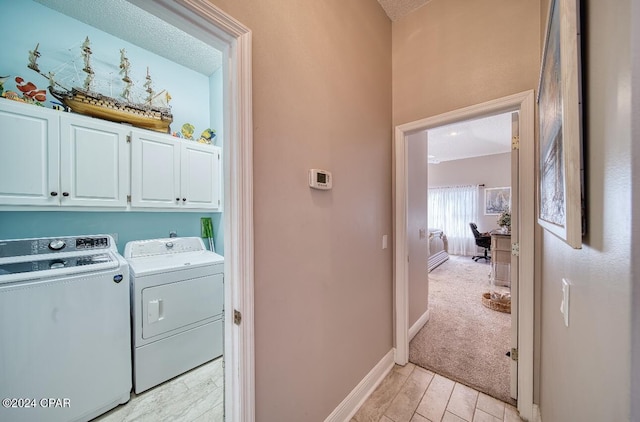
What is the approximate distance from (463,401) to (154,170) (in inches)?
129

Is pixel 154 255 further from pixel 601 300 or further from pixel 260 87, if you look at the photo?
pixel 601 300

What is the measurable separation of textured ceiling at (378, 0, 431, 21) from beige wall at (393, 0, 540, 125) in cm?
4

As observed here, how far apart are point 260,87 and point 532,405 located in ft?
8.26

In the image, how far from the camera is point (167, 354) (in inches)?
73.1

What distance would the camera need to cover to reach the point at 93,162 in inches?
72.2

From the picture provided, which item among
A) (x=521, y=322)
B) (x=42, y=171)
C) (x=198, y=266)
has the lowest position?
(x=521, y=322)

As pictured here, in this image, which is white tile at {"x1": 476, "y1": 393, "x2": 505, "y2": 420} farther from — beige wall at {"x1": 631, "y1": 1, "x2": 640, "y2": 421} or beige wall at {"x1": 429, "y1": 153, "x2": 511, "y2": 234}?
beige wall at {"x1": 429, "y1": 153, "x2": 511, "y2": 234}

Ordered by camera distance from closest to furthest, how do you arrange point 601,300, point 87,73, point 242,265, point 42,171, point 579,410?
point 601,300
point 579,410
point 242,265
point 42,171
point 87,73

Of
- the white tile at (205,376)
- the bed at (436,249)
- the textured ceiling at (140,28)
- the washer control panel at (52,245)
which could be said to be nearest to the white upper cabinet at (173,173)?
the washer control panel at (52,245)

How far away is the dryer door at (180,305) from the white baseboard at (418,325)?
6.51ft

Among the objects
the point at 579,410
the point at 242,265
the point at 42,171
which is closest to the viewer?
the point at 579,410

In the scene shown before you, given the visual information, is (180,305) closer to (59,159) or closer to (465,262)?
(59,159)

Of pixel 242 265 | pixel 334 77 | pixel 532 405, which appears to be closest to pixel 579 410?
pixel 242 265


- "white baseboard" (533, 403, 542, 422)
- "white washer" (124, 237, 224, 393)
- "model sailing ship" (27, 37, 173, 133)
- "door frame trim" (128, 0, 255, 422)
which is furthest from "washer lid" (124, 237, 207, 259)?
"white baseboard" (533, 403, 542, 422)
